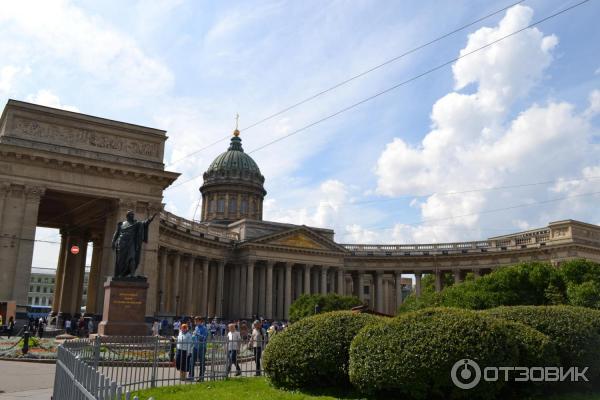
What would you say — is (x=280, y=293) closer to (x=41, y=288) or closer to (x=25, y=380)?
(x=25, y=380)

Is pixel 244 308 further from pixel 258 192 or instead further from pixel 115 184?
pixel 115 184

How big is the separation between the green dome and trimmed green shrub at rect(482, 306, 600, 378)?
87728 millimetres

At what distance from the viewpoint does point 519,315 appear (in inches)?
627

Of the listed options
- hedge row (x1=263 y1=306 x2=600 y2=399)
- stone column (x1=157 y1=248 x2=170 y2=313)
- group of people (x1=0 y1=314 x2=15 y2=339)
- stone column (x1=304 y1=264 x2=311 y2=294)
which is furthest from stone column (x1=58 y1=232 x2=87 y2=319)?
stone column (x1=304 y1=264 x2=311 y2=294)

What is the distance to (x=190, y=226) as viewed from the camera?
68.3 metres

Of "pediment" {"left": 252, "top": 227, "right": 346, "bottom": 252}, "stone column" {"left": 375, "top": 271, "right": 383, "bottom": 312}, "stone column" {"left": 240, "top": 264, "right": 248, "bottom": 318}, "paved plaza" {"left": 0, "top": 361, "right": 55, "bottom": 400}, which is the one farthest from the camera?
"stone column" {"left": 375, "top": 271, "right": 383, "bottom": 312}

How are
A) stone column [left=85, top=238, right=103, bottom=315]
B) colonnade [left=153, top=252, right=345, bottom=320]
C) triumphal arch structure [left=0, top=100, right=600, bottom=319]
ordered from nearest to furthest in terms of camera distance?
triumphal arch structure [left=0, top=100, right=600, bottom=319], stone column [left=85, top=238, right=103, bottom=315], colonnade [left=153, top=252, right=345, bottom=320]

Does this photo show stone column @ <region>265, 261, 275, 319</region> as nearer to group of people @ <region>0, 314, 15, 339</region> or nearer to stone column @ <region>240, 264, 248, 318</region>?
stone column @ <region>240, 264, 248, 318</region>

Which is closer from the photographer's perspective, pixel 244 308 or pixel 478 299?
pixel 478 299

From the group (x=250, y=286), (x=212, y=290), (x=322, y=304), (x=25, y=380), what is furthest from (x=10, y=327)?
(x=250, y=286)

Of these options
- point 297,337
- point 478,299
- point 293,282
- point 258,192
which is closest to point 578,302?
point 478,299

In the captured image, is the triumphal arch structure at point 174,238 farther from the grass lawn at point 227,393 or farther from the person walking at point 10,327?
the grass lawn at point 227,393

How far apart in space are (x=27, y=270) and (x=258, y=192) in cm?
6491

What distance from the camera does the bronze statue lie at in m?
25.3
